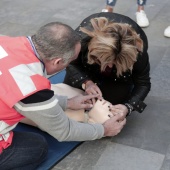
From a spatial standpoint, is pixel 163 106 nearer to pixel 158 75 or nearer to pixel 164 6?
pixel 158 75

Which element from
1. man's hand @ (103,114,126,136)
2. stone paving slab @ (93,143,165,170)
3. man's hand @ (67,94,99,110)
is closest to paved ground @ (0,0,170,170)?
stone paving slab @ (93,143,165,170)

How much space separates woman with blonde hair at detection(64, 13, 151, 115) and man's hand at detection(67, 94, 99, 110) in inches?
2.8

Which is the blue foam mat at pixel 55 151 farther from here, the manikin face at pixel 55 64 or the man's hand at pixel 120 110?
the manikin face at pixel 55 64

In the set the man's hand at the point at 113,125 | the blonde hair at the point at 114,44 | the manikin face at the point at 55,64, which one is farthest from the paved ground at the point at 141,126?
the manikin face at the point at 55,64

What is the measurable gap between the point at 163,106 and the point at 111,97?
0.43 m

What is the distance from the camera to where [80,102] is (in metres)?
2.40

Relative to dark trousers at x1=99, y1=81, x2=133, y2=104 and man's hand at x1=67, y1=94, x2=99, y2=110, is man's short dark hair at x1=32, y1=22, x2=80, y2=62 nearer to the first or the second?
man's hand at x1=67, y1=94, x2=99, y2=110

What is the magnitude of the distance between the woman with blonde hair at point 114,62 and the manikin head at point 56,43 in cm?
30

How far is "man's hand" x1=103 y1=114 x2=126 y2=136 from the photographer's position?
2281 millimetres

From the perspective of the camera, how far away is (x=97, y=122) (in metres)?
2.38

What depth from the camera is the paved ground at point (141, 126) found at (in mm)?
2273

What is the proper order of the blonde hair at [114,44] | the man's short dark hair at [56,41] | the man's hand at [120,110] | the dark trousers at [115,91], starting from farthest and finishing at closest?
the dark trousers at [115,91] → the man's hand at [120,110] → the blonde hair at [114,44] → the man's short dark hair at [56,41]

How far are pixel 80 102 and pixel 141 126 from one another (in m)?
0.50

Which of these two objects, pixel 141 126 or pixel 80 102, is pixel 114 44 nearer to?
pixel 80 102
